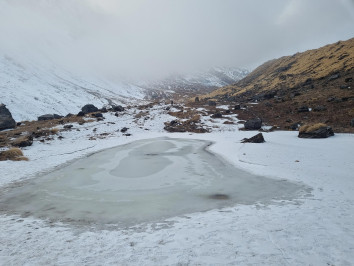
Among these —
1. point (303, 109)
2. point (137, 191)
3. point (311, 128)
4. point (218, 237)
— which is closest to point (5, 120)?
point (137, 191)

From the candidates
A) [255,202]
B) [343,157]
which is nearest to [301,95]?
[343,157]

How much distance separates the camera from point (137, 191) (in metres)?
9.76

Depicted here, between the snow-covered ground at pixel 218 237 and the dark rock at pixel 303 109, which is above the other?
the dark rock at pixel 303 109

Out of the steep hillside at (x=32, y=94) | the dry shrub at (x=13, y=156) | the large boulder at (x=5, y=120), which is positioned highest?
the steep hillside at (x=32, y=94)

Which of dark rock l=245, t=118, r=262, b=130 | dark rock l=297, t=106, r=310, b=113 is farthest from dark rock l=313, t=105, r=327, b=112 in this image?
dark rock l=245, t=118, r=262, b=130

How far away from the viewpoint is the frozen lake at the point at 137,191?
24.9 feet

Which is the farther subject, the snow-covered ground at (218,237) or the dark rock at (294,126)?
the dark rock at (294,126)

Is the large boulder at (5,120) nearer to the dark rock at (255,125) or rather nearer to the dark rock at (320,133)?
the dark rock at (255,125)

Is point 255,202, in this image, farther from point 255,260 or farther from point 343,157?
point 343,157

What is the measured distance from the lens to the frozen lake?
760 cm

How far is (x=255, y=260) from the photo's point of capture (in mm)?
4660

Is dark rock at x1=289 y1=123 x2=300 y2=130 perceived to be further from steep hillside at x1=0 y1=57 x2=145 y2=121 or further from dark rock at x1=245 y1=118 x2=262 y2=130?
steep hillside at x1=0 y1=57 x2=145 y2=121

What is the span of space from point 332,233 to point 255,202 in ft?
8.78

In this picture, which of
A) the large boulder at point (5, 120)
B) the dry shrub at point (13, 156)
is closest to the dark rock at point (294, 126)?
the dry shrub at point (13, 156)
